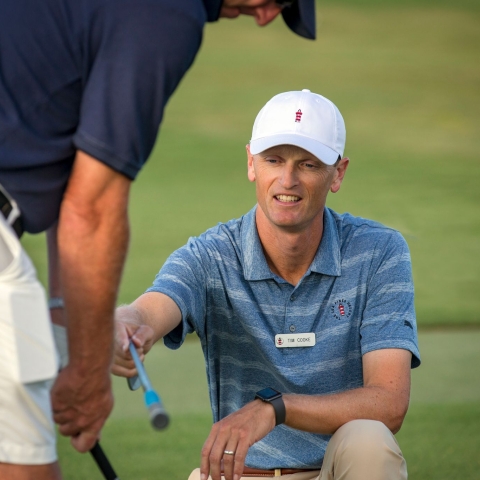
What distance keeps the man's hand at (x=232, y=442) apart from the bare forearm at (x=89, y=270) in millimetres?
577

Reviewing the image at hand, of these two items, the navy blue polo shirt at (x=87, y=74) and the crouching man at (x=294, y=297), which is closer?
the navy blue polo shirt at (x=87, y=74)

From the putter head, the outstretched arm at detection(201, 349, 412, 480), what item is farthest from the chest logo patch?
the putter head

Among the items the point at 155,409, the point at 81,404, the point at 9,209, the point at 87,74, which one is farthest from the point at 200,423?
the point at 87,74

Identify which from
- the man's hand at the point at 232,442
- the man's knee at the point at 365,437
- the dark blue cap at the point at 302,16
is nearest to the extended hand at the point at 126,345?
the man's hand at the point at 232,442

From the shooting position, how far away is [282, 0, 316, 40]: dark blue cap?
6.52 feet

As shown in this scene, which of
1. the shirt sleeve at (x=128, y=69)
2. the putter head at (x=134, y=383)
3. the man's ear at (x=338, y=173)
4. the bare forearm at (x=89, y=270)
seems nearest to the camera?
the shirt sleeve at (x=128, y=69)

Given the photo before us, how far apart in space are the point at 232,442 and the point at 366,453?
37 centimetres

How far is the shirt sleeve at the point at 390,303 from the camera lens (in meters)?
2.72

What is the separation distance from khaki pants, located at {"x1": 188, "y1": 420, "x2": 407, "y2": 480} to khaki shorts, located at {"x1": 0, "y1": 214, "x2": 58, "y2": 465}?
93cm

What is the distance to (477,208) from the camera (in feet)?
28.6

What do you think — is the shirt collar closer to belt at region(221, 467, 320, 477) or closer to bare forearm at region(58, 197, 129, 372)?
belt at region(221, 467, 320, 477)

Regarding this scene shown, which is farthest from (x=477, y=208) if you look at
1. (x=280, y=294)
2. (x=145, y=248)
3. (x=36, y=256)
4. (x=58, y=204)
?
(x=58, y=204)

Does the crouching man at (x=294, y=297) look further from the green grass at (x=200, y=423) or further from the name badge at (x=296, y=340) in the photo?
the green grass at (x=200, y=423)

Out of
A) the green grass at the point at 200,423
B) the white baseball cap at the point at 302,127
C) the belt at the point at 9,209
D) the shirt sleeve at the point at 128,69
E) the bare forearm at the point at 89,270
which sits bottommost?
the green grass at the point at 200,423
